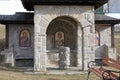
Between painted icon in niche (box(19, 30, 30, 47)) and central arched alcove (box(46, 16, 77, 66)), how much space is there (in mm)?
1552

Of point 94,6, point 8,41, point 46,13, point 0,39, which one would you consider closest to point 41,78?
point 46,13

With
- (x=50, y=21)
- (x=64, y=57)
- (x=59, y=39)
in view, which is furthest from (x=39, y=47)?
(x=59, y=39)

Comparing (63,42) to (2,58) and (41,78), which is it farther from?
(41,78)

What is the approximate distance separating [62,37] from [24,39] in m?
2.42

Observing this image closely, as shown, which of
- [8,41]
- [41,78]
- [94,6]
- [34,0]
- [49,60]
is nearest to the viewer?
[41,78]

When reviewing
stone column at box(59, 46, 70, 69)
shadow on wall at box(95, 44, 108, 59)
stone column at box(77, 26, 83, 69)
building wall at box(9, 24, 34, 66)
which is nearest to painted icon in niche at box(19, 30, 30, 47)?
building wall at box(9, 24, 34, 66)

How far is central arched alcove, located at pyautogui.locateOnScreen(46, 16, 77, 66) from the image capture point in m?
20.7

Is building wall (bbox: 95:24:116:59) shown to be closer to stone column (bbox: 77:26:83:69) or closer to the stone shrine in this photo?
the stone shrine

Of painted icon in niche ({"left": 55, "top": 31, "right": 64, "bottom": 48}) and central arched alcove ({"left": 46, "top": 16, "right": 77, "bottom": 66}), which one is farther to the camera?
painted icon in niche ({"left": 55, "top": 31, "right": 64, "bottom": 48})

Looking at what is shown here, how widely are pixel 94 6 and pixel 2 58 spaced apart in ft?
26.4

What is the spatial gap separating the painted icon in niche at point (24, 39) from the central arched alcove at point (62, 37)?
1.55m

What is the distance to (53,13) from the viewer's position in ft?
55.6

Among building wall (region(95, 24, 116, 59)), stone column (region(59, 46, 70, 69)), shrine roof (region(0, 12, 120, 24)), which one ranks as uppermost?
shrine roof (region(0, 12, 120, 24))

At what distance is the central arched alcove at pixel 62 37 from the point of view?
2071 centimetres
